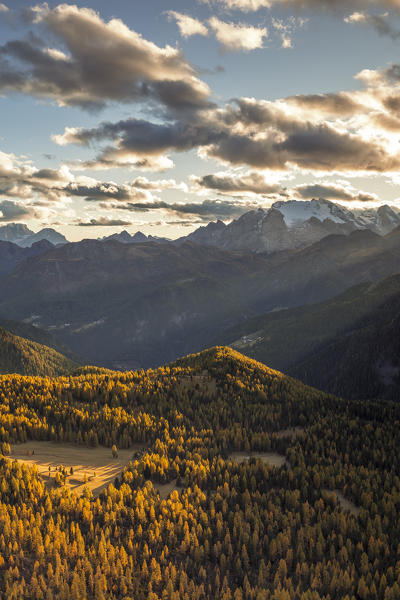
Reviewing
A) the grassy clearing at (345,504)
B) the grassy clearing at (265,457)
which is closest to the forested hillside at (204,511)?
the grassy clearing at (345,504)

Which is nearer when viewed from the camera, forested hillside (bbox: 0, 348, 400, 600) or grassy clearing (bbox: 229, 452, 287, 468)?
forested hillside (bbox: 0, 348, 400, 600)

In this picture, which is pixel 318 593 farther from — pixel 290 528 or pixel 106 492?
pixel 106 492

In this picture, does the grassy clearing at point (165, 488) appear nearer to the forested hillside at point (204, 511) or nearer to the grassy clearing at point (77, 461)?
the forested hillside at point (204, 511)

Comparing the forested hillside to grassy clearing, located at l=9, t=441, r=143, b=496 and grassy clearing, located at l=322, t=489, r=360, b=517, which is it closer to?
grassy clearing, located at l=322, t=489, r=360, b=517

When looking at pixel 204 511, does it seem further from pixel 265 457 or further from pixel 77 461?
pixel 77 461

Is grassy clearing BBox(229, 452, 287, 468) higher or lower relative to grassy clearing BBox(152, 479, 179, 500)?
lower

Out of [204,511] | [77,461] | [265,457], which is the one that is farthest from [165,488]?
[265,457]

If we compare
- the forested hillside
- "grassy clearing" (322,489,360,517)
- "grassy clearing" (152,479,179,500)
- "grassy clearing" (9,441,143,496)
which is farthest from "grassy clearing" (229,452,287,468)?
"grassy clearing" (9,441,143,496)

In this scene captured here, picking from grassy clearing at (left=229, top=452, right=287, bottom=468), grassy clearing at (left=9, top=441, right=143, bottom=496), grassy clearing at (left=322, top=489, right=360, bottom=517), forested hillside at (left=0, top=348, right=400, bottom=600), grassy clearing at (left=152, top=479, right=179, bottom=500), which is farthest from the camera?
grassy clearing at (left=229, top=452, right=287, bottom=468)
